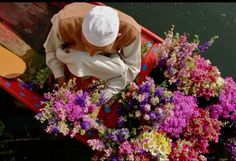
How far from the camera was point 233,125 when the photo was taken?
11.1 feet

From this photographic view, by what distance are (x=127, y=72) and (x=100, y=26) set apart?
2.16ft

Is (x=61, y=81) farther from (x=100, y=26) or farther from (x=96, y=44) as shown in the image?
(x=100, y=26)

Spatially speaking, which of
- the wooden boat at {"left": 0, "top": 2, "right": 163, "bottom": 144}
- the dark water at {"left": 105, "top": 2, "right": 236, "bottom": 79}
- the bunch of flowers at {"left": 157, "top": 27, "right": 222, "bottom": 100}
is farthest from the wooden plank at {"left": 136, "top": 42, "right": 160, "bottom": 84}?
the dark water at {"left": 105, "top": 2, "right": 236, "bottom": 79}

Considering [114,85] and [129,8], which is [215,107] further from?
[129,8]

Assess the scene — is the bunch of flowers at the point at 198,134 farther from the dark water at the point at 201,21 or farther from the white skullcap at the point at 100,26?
the dark water at the point at 201,21

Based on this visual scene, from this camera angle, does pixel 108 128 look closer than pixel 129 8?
Yes

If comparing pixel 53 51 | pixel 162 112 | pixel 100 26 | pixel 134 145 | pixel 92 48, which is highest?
pixel 100 26

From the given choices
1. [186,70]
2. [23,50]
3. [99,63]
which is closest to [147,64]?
[186,70]

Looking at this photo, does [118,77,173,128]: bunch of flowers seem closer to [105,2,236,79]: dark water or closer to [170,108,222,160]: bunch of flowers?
[170,108,222,160]: bunch of flowers

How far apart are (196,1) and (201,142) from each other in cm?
171

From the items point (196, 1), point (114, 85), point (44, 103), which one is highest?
point (196, 1)

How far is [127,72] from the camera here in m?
3.10

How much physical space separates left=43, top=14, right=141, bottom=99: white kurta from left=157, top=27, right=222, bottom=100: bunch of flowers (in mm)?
279

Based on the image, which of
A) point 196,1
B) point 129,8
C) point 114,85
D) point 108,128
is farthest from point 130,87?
point 196,1
